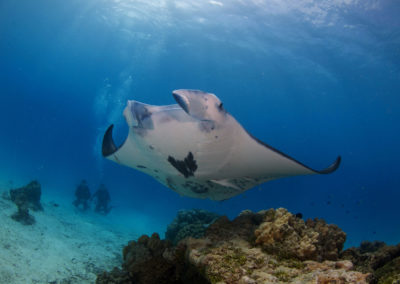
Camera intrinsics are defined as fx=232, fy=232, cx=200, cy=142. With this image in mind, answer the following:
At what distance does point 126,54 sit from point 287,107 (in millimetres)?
29764

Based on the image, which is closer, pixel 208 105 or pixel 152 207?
pixel 208 105

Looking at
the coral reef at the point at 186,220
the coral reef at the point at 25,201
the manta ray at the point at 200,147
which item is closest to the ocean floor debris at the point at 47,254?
the coral reef at the point at 25,201

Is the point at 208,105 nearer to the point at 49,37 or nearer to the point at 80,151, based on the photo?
the point at 49,37

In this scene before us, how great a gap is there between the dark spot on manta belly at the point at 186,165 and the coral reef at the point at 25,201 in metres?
7.37

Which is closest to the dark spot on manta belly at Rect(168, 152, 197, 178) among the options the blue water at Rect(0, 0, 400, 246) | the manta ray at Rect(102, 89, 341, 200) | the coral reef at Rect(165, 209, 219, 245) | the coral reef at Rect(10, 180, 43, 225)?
the manta ray at Rect(102, 89, 341, 200)

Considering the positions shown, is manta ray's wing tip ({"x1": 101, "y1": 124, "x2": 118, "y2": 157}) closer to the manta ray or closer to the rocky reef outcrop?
the manta ray

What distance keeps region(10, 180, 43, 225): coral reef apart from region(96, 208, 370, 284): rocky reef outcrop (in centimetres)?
625

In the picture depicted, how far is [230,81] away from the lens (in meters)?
34.8

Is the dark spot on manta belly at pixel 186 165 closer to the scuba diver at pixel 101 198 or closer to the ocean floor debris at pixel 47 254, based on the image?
the ocean floor debris at pixel 47 254

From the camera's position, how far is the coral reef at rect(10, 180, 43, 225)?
821 cm

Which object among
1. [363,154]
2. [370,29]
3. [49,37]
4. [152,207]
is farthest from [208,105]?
[363,154]

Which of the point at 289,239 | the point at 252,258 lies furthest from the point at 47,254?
the point at 289,239

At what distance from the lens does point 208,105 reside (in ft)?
9.05

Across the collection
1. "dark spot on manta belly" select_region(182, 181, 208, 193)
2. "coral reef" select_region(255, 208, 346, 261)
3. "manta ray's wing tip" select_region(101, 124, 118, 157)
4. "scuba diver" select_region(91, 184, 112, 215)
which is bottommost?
"coral reef" select_region(255, 208, 346, 261)
